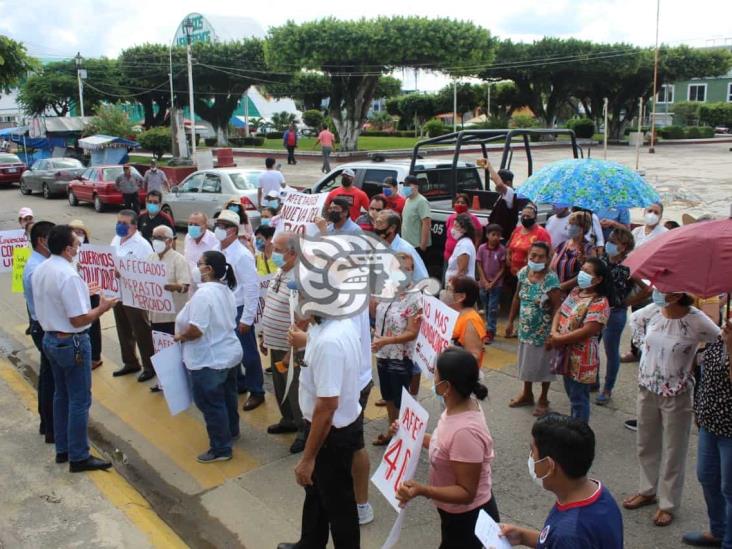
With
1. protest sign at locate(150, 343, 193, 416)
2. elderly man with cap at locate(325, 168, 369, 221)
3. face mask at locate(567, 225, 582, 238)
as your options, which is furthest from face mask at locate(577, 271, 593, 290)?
elderly man with cap at locate(325, 168, 369, 221)

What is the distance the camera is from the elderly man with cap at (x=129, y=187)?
18.7m

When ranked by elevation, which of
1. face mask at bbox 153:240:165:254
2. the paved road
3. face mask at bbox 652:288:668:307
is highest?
face mask at bbox 153:240:165:254

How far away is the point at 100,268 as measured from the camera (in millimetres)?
7215

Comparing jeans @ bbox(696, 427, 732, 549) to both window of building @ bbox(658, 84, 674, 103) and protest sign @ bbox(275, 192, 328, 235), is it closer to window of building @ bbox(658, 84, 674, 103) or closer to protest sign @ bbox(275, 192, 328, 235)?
protest sign @ bbox(275, 192, 328, 235)

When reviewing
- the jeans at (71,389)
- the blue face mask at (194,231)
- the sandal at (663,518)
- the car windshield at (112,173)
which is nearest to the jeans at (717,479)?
the sandal at (663,518)

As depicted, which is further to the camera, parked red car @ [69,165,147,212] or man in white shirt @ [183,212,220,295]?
parked red car @ [69,165,147,212]

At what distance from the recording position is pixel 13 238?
823cm

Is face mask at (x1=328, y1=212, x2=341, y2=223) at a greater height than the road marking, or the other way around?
face mask at (x1=328, y1=212, x2=341, y2=223)

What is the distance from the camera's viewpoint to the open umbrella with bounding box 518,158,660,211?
23.9ft

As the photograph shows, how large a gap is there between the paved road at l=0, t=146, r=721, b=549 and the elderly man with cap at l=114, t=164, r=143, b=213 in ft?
39.2

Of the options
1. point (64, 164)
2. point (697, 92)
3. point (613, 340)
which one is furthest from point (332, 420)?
point (697, 92)

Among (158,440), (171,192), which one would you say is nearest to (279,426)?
(158,440)

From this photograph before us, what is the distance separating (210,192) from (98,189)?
6167 millimetres

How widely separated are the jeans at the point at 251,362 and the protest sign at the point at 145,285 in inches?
29.1
